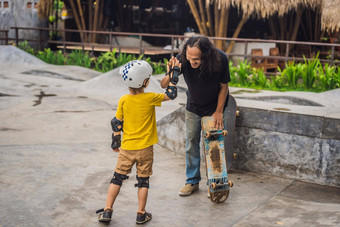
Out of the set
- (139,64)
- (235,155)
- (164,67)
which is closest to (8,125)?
(235,155)

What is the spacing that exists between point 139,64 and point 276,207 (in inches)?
63.0

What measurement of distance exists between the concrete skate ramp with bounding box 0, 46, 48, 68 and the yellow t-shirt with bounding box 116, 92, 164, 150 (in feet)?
34.8

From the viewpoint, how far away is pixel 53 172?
14.9 feet

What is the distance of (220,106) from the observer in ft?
12.4

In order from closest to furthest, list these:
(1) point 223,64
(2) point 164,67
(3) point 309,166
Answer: (1) point 223,64 < (3) point 309,166 < (2) point 164,67

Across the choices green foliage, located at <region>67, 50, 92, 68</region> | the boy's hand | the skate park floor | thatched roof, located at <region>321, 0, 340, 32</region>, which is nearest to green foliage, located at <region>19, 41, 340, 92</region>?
green foliage, located at <region>67, 50, 92, 68</region>

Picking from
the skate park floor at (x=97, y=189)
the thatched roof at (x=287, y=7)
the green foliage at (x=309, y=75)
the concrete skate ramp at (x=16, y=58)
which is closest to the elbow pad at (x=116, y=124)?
the skate park floor at (x=97, y=189)

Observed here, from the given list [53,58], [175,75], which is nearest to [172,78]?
[175,75]

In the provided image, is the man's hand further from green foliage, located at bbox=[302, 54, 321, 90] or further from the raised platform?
green foliage, located at bbox=[302, 54, 321, 90]

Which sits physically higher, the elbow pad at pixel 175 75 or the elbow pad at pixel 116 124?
the elbow pad at pixel 175 75

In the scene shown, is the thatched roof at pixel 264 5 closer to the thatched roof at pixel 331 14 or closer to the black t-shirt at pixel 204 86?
the thatched roof at pixel 331 14

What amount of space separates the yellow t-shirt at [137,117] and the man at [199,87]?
33 cm

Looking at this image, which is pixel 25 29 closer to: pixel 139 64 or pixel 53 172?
pixel 53 172

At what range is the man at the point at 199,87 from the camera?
11.7ft
